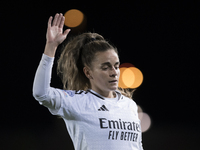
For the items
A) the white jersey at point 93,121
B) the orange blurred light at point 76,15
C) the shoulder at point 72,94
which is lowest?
the white jersey at point 93,121

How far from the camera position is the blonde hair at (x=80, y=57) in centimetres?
242

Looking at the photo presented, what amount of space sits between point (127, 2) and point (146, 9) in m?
0.62

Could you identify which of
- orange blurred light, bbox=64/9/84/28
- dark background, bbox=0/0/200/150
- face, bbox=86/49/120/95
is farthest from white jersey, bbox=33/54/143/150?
orange blurred light, bbox=64/9/84/28

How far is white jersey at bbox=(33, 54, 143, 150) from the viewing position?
2.06 meters

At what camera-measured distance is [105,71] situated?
7.45ft

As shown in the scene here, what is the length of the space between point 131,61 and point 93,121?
781cm

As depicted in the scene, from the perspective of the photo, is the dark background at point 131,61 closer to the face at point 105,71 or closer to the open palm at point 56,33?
the face at point 105,71

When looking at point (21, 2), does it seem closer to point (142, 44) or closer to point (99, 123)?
point (142, 44)

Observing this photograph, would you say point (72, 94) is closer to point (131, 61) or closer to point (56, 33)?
point (56, 33)

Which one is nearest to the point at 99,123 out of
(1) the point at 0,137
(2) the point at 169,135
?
(1) the point at 0,137

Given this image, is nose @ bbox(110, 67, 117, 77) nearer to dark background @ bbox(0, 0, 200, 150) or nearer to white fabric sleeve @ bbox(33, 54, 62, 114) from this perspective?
white fabric sleeve @ bbox(33, 54, 62, 114)

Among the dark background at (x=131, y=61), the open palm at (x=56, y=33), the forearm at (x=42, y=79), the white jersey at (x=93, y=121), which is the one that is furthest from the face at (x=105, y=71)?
the dark background at (x=131, y=61)

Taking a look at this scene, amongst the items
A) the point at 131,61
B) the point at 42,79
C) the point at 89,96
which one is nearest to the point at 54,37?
the point at 42,79

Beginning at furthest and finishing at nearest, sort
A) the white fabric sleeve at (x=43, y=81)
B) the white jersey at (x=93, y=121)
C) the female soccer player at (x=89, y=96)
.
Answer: the white jersey at (x=93, y=121) → the female soccer player at (x=89, y=96) → the white fabric sleeve at (x=43, y=81)
